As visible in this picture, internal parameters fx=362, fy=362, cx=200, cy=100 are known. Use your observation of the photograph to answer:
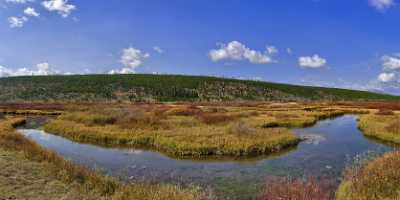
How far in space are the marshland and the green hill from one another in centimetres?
8976

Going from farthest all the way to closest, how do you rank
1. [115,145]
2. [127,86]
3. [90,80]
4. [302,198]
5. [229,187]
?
1. [90,80]
2. [127,86]
3. [115,145]
4. [229,187]
5. [302,198]

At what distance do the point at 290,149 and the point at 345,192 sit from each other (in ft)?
43.8

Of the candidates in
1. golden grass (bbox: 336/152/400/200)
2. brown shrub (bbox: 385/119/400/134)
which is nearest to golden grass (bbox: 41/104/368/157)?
brown shrub (bbox: 385/119/400/134)

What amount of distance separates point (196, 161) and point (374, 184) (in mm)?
12026

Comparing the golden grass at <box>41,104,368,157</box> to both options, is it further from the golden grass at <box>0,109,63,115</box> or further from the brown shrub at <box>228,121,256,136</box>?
the golden grass at <box>0,109,63,115</box>

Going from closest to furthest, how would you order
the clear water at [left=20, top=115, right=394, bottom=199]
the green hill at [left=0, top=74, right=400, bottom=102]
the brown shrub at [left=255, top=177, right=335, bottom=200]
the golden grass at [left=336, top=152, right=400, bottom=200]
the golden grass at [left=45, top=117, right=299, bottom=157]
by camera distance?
the golden grass at [left=336, top=152, right=400, bottom=200]
the brown shrub at [left=255, top=177, right=335, bottom=200]
the clear water at [left=20, top=115, right=394, bottom=199]
the golden grass at [left=45, top=117, right=299, bottom=157]
the green hill at [left=0, top=74, right=400, bottom=102]

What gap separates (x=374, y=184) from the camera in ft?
44.7

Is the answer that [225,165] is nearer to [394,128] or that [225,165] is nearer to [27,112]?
[394,128]

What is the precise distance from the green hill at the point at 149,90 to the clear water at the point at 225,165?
100919 millimetres

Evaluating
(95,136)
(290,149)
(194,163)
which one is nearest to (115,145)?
(95,136)

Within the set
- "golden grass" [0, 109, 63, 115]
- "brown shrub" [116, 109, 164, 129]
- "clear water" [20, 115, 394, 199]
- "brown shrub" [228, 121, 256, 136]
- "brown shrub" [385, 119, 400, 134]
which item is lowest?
"golden grass" [0, 109, 63, 115]

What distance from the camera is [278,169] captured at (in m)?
20.9

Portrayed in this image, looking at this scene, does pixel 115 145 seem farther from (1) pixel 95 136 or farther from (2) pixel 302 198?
(2) pixel 302 198

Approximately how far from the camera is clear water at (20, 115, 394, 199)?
60.0ft
